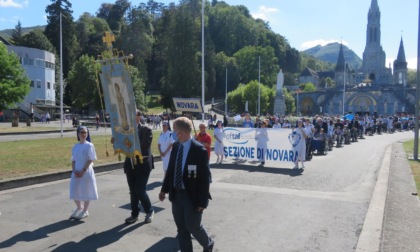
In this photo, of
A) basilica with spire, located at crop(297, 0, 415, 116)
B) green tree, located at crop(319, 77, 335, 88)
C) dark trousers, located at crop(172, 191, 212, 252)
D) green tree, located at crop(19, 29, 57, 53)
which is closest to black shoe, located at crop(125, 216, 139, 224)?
dark trousers, located at crop(172, 191, 212, 252)

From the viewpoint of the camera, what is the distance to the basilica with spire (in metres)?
111

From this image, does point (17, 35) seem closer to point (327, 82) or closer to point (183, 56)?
point (183, 56)

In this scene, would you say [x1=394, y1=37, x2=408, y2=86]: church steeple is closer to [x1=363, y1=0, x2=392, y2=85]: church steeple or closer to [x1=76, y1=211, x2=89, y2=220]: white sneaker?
[x1=363, y1=0, x2=392, y2=85]: church steeple

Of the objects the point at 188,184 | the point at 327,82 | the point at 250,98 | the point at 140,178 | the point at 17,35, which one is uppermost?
the point at 17,35

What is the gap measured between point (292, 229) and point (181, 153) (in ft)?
10.3

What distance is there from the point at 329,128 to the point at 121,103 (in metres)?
20.5

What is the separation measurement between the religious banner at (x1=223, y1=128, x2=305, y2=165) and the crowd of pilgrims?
2.23 ft

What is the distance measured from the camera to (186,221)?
509 cm

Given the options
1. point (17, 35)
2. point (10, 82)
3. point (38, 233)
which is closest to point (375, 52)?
point (17, 35)

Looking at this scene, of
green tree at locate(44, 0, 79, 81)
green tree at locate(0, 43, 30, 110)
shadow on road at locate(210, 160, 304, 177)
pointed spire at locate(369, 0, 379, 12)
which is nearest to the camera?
shadow on road at locate(210, 160, 304, 177)

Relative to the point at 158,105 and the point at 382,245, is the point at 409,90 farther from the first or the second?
the point at 382,245

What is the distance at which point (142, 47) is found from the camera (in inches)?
3804

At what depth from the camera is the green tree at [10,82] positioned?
44406 millimetres

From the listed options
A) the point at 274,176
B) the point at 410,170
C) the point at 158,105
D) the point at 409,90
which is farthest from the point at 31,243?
the point at 409,90
